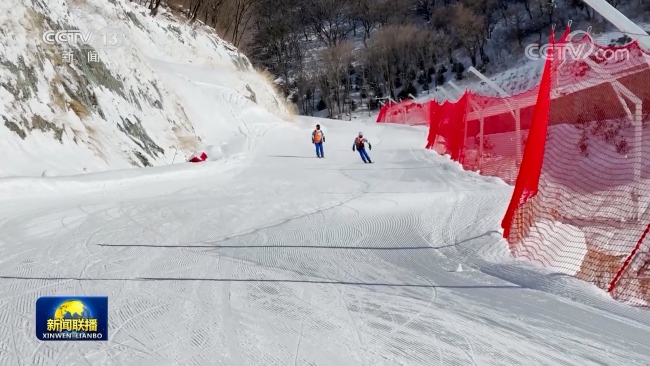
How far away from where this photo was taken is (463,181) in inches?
487

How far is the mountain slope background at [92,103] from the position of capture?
37.4ft

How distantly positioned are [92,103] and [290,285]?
11296 mm

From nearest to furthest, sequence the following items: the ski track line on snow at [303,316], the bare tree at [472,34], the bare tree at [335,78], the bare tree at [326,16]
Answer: the ski track line on snow at [303,316], the bare tree at [472,34], the bare tree at [335,78], the bare tree at [326,16]

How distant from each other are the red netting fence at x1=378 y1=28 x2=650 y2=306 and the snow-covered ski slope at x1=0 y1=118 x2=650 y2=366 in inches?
16.5

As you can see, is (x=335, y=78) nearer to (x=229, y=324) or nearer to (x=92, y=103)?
(x=92, y=103)

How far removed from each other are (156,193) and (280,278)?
6247 millimetres

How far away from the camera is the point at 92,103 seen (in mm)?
14125

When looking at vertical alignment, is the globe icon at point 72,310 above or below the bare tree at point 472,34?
below

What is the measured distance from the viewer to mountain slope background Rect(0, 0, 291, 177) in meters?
11.4

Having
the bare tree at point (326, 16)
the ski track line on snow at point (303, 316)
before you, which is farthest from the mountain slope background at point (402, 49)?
the ski track line on snow at point (303, 316)

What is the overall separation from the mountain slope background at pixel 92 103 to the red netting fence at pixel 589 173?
847cm

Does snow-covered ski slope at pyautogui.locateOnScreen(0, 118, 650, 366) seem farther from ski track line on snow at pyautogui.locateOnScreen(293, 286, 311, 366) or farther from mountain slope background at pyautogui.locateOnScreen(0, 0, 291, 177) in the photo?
mountain slope background at pyautogui.locateOnScreen(0, 0, 291, 177)

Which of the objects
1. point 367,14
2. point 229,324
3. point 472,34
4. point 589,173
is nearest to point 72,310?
point 229,324

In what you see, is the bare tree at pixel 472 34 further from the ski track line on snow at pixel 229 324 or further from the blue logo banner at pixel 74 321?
the blue logo banner at pixel 74 321
